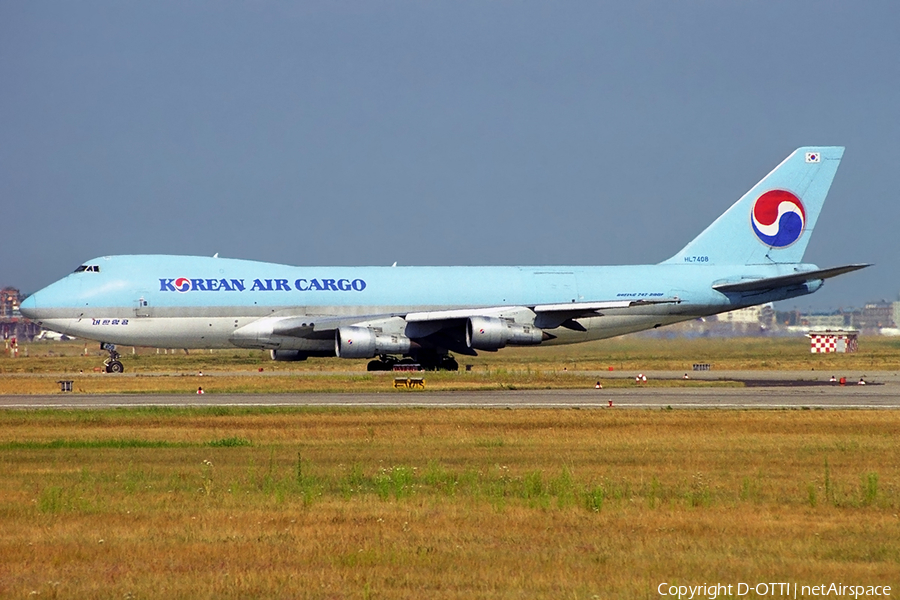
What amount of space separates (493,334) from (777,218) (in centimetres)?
1543

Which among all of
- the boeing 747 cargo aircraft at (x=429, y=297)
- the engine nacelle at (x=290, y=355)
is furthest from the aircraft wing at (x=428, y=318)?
the engine nacelle at (x=290, y=355)

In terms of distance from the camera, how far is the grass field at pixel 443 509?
9625 mm

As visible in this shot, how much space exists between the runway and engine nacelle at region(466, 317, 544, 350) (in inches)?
309

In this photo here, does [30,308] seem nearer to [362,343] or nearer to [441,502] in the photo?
[362,343]

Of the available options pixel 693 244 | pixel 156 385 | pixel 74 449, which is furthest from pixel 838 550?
pixel 693 244

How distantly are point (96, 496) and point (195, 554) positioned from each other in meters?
3.71

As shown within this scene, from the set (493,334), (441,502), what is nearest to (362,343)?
(493,334)

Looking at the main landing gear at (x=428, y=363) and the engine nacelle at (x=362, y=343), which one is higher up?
the engine nacelle at (x=362, y=343)

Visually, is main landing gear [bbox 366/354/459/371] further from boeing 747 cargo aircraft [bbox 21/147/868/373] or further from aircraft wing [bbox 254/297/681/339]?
aircraft wing [bbox 254/297/681/339]

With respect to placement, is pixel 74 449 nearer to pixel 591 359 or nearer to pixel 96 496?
pixel 96 496

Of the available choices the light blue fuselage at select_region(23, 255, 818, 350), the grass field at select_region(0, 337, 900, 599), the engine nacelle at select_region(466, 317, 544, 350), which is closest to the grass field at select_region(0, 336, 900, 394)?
the engine nacelle at select_region(466, 317, 544, 350)

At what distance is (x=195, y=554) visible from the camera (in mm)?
10562

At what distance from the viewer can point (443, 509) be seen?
1285cm

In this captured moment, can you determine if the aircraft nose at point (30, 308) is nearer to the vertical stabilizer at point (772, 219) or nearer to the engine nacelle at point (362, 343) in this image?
the engine nacelle at point (362, 343)
